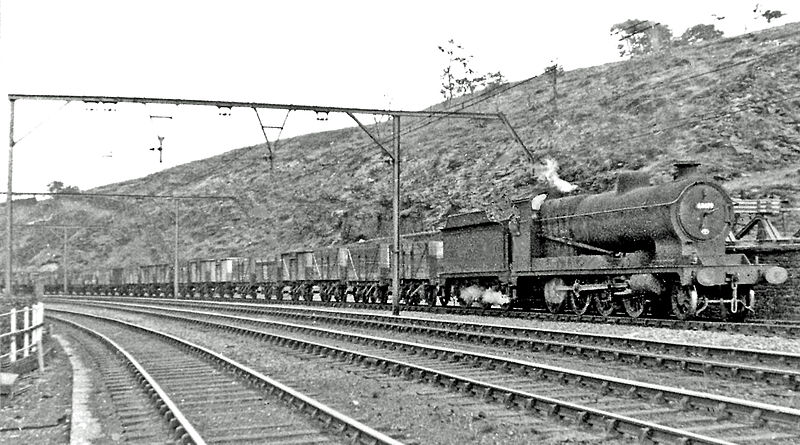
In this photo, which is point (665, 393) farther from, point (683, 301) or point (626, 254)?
point (626, 254)

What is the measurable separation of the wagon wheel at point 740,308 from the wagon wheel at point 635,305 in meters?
1.75

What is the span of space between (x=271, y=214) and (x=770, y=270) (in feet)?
209

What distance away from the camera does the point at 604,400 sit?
32.1 feet

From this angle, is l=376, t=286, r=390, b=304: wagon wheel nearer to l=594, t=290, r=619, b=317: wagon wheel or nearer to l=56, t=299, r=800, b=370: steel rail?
l=56, t=299, r=800, b=370: steel rail

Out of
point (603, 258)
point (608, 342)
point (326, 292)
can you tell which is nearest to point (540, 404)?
point (608, 342)

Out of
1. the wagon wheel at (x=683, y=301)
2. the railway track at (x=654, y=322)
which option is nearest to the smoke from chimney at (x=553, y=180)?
the railway track at (x=654, y=322)

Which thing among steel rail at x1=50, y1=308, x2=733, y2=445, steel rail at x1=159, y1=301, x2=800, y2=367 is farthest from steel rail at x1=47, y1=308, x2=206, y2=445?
steel rail at x1=159, y1=301, x2=800, y2=367

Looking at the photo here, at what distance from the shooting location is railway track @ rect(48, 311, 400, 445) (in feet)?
28.1

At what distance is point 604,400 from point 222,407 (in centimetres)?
490

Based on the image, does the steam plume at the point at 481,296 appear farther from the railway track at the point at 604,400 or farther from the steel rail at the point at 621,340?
the railway track at the point at 604,400

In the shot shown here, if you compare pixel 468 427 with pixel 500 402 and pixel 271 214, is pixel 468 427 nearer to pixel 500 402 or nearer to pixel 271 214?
pixel 500 402

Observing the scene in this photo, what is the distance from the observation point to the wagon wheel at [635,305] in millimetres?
19219

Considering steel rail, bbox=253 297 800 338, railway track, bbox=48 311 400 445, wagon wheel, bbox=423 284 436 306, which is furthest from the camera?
wagon wheel, bbox=423 284 436 306

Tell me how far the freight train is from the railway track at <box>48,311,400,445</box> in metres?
9.40
